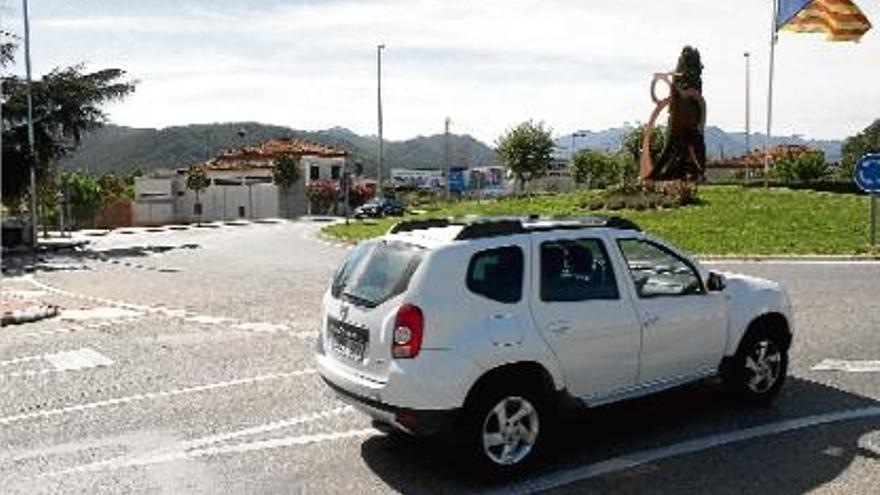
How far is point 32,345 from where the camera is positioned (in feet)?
42.0

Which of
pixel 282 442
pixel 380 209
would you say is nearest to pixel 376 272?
pixel 282 442

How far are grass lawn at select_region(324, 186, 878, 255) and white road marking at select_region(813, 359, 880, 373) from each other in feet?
37.3

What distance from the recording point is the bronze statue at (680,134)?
130 ft

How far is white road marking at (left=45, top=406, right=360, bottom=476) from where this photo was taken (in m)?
7.04

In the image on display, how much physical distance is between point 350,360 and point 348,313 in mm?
354

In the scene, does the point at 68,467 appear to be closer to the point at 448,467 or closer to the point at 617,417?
the point at 448,467

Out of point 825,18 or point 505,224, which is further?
point 825,18

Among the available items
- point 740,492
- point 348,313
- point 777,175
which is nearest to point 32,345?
point 348,313

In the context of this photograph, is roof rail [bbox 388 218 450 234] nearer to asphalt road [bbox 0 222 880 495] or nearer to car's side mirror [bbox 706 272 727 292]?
asphalt road [bbox 0 222 880 495]

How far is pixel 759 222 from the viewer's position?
94.8 feet

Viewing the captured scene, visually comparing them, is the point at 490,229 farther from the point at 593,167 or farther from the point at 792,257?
the point at 593,167

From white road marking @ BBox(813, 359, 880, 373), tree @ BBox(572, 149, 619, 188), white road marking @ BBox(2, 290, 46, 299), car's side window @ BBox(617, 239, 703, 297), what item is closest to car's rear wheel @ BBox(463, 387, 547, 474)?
car's side window @ BBox(617, 239, 703, 297)

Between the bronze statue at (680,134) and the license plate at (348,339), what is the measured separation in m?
33.8

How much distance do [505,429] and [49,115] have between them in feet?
136
